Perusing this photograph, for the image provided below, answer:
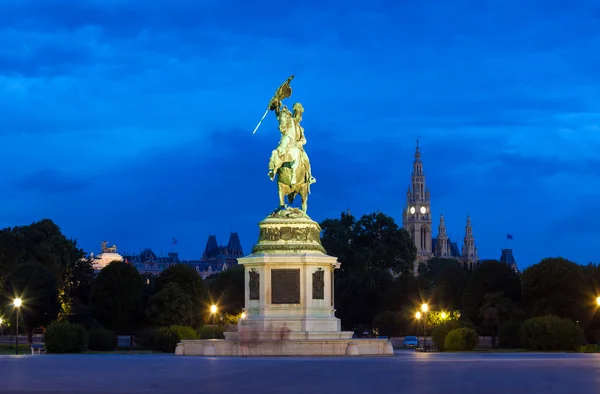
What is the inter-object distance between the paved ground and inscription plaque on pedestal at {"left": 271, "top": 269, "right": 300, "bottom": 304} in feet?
43.4

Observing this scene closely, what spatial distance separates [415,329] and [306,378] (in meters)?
73.0

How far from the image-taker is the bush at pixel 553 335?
6344cm

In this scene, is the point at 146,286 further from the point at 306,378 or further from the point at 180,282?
the point at 306,378

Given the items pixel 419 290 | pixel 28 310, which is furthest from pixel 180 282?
pixel 419 290

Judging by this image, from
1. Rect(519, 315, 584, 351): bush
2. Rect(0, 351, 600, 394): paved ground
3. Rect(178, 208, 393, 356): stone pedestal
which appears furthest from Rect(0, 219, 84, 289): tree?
Rect(0, 351, 600, 394): paved ground

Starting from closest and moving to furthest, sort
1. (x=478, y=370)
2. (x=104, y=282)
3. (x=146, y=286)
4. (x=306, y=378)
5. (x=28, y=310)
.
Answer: (x=306, y=378), (x=478, y=370), (x=28, y=310), (x=104, y=282), (x=146, y=286)

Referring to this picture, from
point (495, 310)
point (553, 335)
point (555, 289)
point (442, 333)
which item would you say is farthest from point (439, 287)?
point (553, 335)

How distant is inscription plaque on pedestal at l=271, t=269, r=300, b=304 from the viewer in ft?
168

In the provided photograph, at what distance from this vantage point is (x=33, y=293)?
3743 inches

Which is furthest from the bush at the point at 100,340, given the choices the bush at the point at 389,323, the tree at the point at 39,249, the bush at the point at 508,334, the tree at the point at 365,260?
the tree at the point at 365,260

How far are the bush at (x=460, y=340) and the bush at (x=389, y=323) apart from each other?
3666 centimetres

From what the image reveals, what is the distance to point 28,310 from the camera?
308 ft

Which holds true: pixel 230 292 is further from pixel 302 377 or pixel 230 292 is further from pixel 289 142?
pixel 302 377

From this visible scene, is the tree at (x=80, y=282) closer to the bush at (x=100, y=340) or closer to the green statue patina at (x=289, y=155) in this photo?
the bush at (x=100, y=340)
